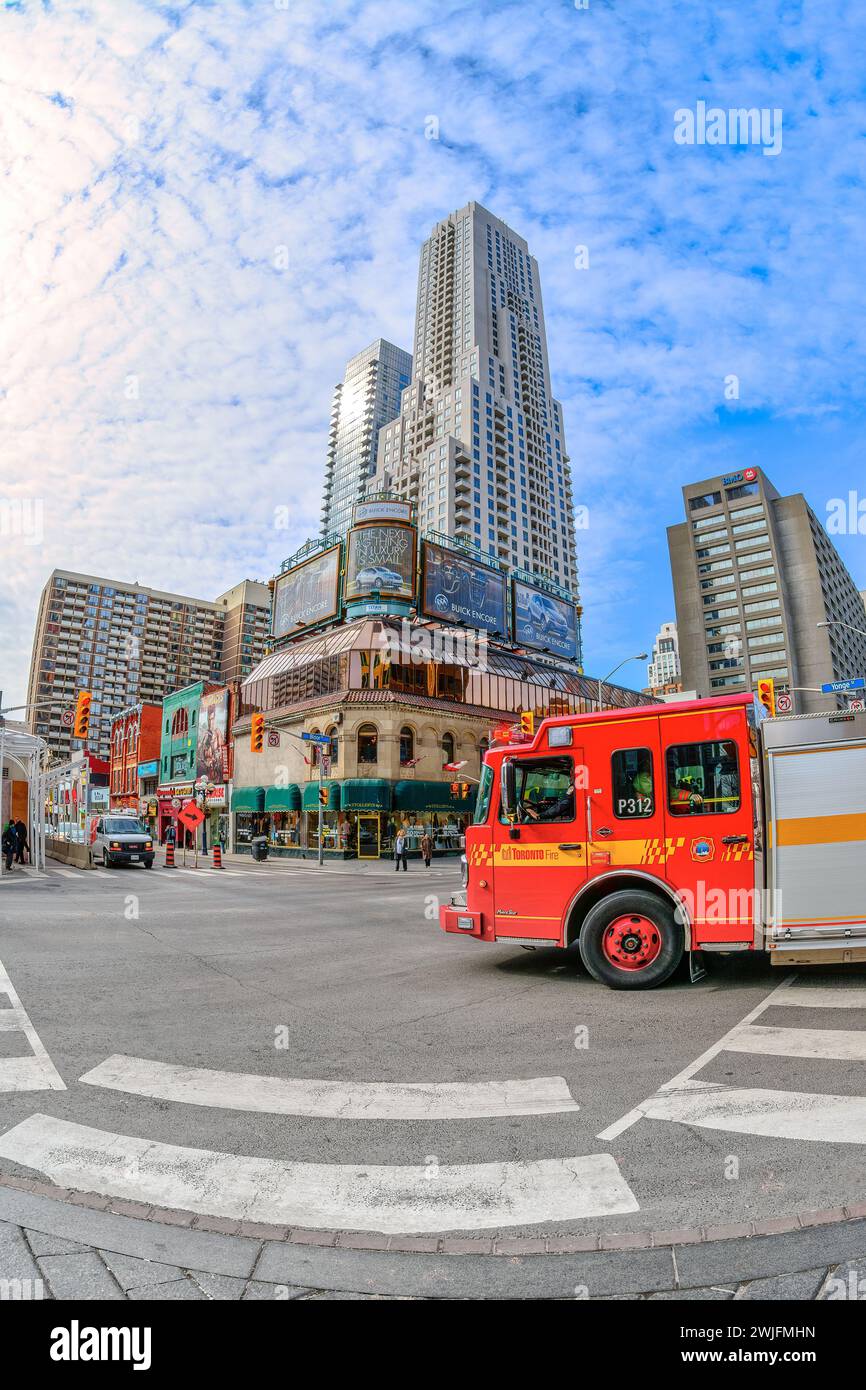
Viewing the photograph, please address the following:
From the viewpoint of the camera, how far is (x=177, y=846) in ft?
191

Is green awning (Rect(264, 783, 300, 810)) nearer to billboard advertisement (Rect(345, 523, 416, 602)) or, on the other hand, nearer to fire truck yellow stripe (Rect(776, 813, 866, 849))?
billboard advertisement (Rect(345, 523, 416, 602))

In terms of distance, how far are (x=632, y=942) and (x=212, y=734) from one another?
51.4 m

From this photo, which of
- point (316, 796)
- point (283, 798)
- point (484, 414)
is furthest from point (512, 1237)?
point (484, 414)

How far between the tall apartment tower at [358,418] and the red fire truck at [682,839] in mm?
152789

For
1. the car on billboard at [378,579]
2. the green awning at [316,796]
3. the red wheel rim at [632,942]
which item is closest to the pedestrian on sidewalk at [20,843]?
the green awning at [316,796]

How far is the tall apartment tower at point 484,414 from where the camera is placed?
401 feet

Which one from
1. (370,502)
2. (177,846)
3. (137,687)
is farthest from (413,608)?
(137,687)

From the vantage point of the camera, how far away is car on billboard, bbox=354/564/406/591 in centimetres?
4891

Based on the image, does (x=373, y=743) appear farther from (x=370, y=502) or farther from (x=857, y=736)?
(x=857, y=736)

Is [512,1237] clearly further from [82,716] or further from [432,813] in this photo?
[432,813]

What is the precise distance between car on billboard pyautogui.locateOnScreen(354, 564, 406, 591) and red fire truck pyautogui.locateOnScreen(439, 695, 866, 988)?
41.3 metres

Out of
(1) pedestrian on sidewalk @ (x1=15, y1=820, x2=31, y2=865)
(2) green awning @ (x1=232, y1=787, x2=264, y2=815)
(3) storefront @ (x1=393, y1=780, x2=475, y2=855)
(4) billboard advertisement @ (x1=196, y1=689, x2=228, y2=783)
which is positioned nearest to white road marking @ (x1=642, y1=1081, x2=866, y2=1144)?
(1) pedestrian on sidewalk @ (x1=15, y1=820, x2=31, y2=865)

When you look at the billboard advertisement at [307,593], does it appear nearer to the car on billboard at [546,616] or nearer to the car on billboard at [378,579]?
the car on billboard at [378,579]
